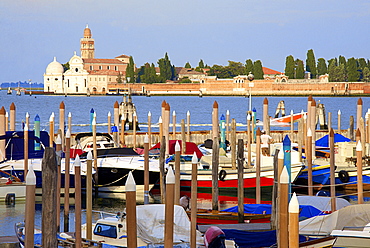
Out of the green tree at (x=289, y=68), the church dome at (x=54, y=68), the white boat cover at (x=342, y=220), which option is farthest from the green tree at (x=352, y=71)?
the white boat cover at (x=342, y=220)

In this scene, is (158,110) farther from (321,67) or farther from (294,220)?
(294,220)

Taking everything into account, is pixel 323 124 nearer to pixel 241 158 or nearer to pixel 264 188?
pixel 264 188

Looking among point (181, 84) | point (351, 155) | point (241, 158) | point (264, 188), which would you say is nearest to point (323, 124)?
point (351, 155)

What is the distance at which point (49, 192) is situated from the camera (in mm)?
5457

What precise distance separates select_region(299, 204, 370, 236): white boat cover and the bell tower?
326 ft

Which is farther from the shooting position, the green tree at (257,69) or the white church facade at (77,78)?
the white church facade at (77,78)

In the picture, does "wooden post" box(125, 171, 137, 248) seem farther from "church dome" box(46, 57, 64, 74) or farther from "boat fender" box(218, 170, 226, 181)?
"church dome" box(46, 57, 64, 74)

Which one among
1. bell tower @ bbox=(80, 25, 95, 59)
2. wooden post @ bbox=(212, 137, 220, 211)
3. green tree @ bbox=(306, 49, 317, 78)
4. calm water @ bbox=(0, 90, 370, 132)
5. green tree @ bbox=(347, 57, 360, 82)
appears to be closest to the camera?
wooden post @ bbox=(212, 137, 220, 211)

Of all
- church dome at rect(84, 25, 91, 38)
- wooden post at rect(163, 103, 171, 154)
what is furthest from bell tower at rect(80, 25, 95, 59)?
wooden post at rect(163, 103, 171, 154)

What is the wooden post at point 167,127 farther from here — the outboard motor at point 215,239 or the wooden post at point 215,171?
the outboard motor at point 215,239

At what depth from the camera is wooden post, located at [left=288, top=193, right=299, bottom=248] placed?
4.71m

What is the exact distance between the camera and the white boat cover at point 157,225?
22.0 ft

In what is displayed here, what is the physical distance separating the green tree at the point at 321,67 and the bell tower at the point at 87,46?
39.4m

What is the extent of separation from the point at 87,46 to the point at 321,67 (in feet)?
133
